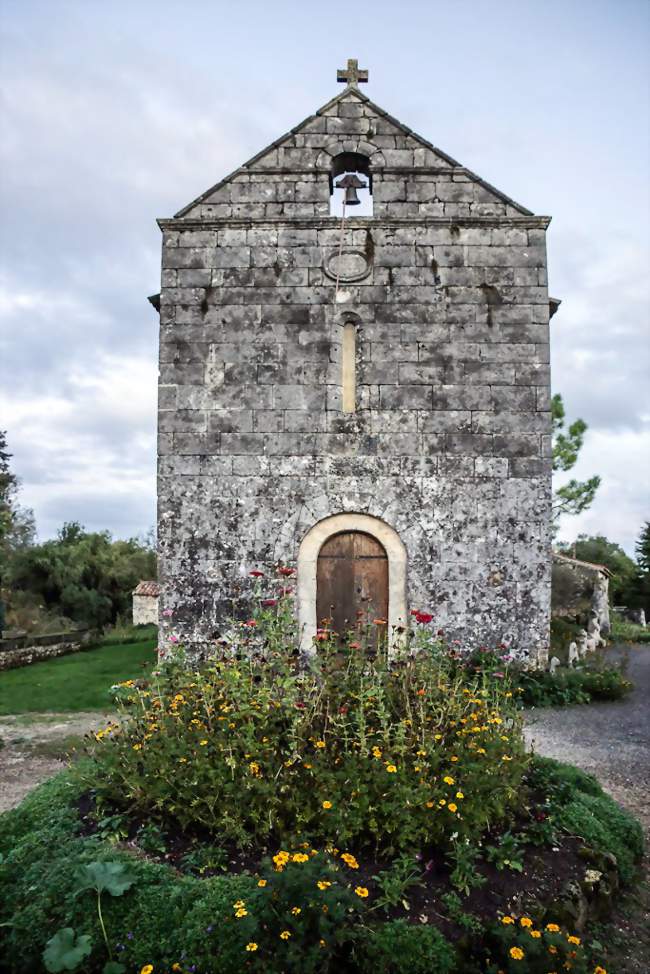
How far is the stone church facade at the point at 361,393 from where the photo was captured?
948cm

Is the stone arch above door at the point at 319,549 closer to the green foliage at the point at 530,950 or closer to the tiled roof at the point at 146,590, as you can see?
the green foliage at the point at 530,950

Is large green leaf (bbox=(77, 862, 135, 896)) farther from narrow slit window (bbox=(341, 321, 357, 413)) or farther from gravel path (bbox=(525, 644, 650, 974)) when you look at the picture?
narrow slit window (bbox=(341, 321, 357, 413))

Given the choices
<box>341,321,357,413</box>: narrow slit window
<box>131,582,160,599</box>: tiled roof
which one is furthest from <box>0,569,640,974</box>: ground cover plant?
<box>131,582,160,599</box>: tiled roof

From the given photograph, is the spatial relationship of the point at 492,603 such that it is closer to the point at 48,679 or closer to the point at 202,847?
the point at 202,847

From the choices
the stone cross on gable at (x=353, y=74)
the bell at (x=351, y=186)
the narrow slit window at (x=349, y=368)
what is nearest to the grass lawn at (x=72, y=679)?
the narrow slit window at (x=349, y=368)

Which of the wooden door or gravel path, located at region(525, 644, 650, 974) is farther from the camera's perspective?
the wooden door

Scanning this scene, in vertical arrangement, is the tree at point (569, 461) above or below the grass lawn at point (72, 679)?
above

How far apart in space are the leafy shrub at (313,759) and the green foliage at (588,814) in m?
0.42

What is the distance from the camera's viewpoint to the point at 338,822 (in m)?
4.00

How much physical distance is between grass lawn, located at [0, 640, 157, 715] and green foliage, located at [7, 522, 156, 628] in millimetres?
5317

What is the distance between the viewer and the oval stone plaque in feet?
32.6

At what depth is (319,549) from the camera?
9484 mm

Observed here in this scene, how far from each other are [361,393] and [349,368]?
0.41 m

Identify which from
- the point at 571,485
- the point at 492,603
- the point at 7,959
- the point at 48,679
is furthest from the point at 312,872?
the point at 571,485
